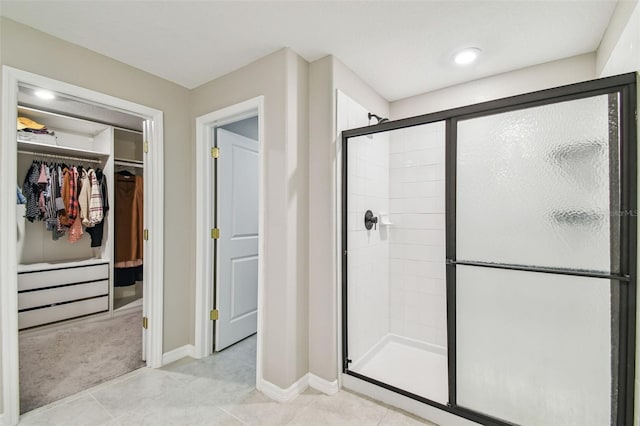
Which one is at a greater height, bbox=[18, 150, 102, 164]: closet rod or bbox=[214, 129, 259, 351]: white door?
bbox=[18, 150, 102, 164]: closet rod

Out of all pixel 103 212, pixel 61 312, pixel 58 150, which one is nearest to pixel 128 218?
pixel 103 212

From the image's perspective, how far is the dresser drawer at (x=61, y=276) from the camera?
3.06 m

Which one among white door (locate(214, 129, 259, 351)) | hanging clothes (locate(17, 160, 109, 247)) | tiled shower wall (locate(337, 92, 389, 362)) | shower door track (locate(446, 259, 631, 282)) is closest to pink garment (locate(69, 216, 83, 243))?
hanging clothes (locate(17, 160, 109, 247))

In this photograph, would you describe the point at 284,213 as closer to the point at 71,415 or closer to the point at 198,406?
the point at 198,406

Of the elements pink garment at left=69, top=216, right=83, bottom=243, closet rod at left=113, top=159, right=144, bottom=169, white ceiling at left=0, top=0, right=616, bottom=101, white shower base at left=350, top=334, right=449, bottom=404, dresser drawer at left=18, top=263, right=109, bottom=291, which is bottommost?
white shower base at left=350, top=334, right=449, bottom=404

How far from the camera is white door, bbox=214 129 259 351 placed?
106 inches

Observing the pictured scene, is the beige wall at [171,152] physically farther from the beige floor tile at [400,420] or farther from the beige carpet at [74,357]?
the beige floor tile at [400,420]

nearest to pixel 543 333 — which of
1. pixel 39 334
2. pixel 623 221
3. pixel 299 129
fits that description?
pixel 623 221

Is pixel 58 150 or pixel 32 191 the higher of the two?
pixel 58 150

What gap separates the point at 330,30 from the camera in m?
1.84

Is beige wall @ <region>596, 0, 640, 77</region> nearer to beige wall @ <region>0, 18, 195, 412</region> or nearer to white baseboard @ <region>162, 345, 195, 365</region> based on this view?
beige wall @ <region>0, 18, 195, 412</region>

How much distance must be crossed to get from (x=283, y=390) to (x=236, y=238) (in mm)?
1419

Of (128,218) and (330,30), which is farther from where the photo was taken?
(128,218)

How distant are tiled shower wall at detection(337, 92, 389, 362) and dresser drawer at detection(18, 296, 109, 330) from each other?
3.23m
